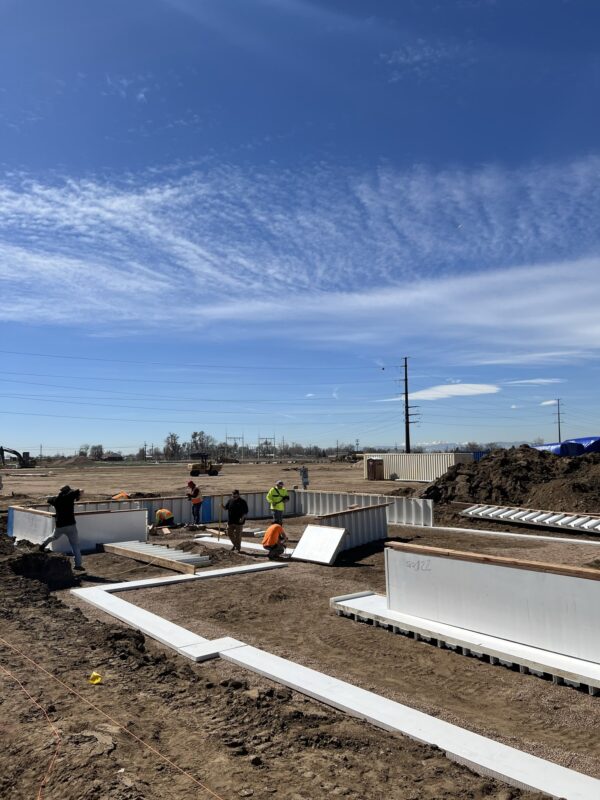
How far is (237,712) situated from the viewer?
17.4 ft

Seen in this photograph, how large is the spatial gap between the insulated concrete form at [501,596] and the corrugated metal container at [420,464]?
31.4 meters

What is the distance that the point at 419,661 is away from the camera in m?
7.32

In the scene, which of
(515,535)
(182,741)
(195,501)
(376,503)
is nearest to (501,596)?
(182,741)

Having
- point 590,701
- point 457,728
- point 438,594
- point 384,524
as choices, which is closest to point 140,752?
point 457,728

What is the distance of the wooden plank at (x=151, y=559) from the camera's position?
12123 millimetres

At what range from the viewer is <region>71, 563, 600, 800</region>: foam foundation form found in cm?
433

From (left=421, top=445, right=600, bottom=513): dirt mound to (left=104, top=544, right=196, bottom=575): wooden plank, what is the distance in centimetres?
1294

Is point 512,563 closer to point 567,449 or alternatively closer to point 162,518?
point 162,518

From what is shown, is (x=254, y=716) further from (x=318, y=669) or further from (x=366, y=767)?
(x=318, y=669)

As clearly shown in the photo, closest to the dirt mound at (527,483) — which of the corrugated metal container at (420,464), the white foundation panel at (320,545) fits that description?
the white foundation panel at (320,545)

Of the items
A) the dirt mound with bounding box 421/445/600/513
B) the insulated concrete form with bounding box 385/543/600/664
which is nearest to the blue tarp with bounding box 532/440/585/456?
the dirt mound with bounding box 421/445/600/513

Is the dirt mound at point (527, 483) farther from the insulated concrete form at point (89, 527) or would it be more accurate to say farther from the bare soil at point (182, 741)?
the bare soil at point (182, 741)

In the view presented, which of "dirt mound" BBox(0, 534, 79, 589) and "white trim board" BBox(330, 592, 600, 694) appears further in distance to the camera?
"dirt mound" BBox(0, 534, 79, 589)

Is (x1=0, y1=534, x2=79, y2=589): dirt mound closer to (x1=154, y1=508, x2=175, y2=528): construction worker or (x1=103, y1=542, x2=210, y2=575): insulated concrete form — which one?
(x1=103, y1=542, x2=210, y2=575): insulated concrete form
